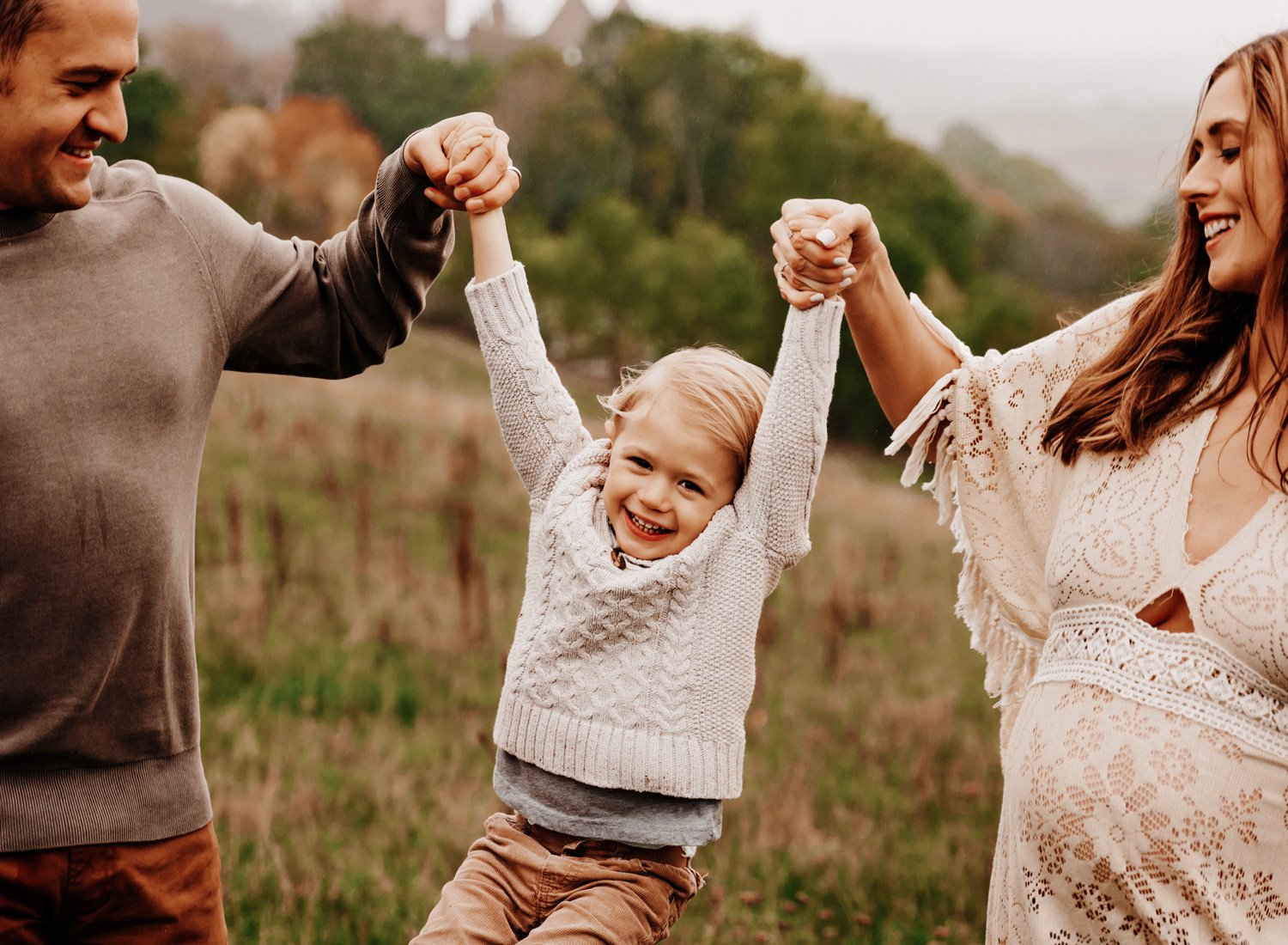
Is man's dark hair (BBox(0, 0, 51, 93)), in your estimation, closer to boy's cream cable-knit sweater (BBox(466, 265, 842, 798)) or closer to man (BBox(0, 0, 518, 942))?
man (BBox(0, 0, 518, 942))

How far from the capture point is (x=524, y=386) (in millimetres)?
2553

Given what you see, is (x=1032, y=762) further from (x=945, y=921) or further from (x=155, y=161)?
(x=155, y=161)

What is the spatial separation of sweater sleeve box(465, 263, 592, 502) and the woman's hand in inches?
19.4

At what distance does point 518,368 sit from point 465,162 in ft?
1.30

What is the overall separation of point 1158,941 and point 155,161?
14.6 m

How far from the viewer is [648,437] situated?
2.43 m

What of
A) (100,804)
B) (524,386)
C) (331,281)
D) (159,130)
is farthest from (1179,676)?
(159,130)

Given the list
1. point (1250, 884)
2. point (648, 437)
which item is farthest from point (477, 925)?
point (1250, 884)

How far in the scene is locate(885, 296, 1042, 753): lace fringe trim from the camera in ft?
8.97

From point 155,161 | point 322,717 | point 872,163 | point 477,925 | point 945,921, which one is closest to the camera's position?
point 477,925

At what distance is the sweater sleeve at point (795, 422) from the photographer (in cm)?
236

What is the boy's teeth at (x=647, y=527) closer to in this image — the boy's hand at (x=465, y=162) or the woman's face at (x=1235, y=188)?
the boy's hand at (x=465, y=162)

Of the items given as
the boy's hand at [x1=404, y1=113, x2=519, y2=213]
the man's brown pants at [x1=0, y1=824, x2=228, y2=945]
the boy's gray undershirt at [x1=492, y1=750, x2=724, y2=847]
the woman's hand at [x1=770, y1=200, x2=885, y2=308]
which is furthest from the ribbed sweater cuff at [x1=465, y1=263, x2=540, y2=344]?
the man's brown pants at [x1=0, y1=824, x2=228, y2=945]

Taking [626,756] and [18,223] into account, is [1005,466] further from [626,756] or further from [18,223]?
[18,223]
